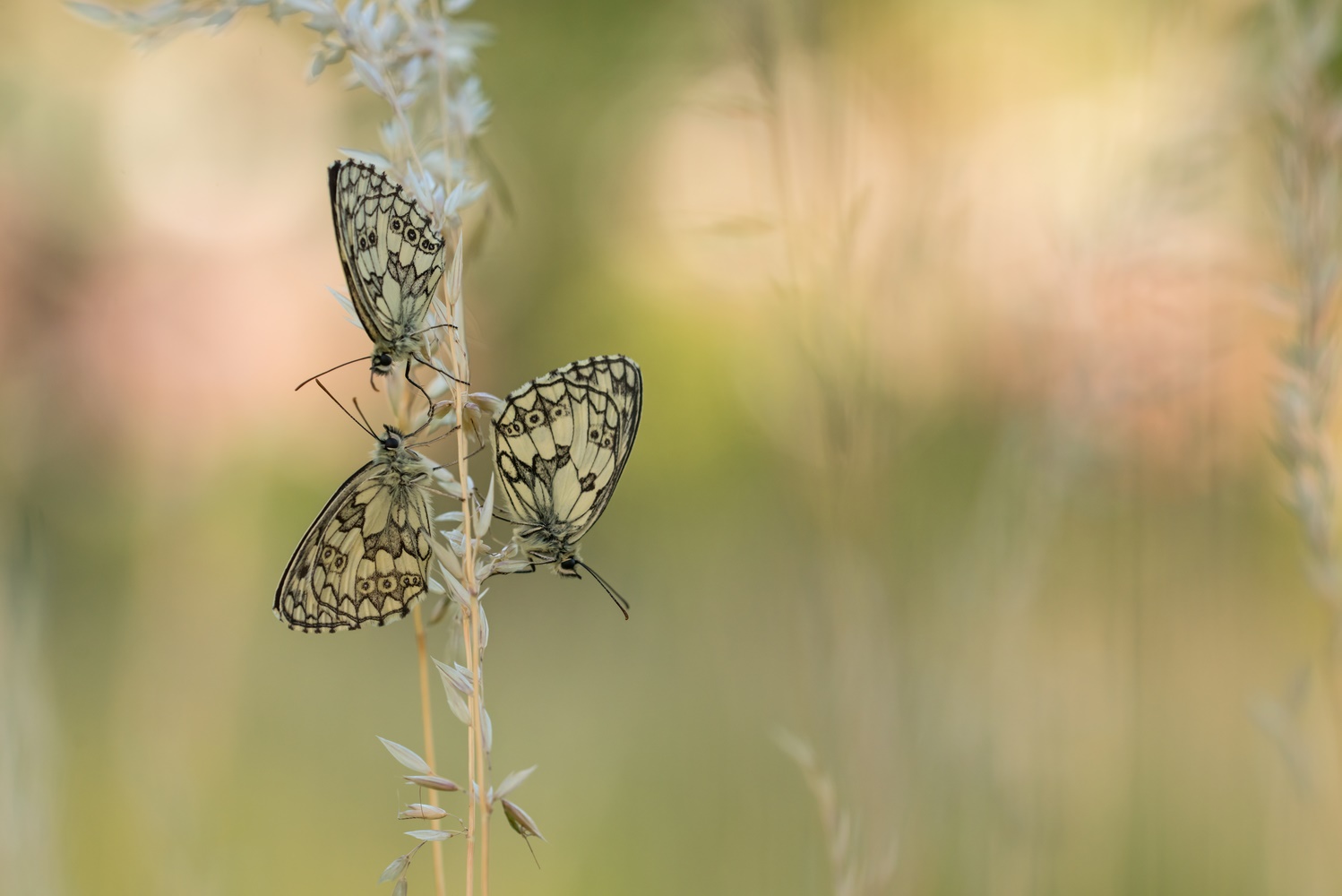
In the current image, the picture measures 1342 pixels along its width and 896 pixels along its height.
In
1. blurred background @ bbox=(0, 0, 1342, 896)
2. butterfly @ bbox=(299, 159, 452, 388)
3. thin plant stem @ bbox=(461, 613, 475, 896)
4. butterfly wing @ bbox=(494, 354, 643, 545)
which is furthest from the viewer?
blurred background @ bbox=(0, 0, 1342, 896)

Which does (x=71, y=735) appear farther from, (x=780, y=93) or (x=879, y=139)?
(x=879, y=139)

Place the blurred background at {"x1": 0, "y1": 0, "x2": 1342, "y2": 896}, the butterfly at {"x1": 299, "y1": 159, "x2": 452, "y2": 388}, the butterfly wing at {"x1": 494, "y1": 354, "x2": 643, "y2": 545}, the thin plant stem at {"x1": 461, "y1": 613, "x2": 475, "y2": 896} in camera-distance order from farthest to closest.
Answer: the blurred background at {"x1": 0, "y1": 0, "x2": 1342, "y2": 896} < the butterfly wing at {"x1": 494, "y1": 354, "x2": 643, "y2": 545} < the butterfly at {"x1": 299, "y1": 159, "x2": 452, "y2": 388} < the thin plant stem at {"x1": 461, "y1": 613, "x2": 475, "y2": 896}

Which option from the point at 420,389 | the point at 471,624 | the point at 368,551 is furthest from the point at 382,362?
the point at 471,624

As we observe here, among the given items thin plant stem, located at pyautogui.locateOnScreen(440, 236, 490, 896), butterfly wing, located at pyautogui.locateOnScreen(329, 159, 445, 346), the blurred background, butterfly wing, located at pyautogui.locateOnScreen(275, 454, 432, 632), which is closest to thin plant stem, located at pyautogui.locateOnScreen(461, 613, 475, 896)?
thin plant stem, located at pyautogui.locateOnScreen(440, 236, 490, 896)

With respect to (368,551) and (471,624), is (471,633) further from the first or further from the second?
(368,551)

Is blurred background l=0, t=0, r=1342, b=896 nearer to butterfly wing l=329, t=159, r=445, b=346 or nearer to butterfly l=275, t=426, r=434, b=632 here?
butterfly wing l=329, t=159, r=445, b=346

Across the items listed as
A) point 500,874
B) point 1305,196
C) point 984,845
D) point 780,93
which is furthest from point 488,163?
point 500,874

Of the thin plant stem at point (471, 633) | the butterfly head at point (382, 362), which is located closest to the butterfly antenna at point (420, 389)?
the butterfly head at point (382, 362)
